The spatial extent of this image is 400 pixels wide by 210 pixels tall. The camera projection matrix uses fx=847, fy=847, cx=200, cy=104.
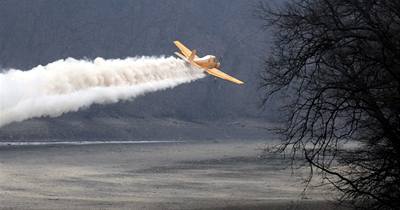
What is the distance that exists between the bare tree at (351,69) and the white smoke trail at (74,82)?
22.7m

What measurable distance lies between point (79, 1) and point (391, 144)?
111m

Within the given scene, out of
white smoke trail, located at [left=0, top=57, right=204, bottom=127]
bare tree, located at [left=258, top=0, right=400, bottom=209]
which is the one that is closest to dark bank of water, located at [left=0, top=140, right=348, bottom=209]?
white smoke trail, located at [left=0, top=57, right=204, bottom=127]

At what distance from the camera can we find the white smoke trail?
130ft

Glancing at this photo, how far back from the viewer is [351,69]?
1652 cm

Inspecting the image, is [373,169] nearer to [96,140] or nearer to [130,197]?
[130,197]

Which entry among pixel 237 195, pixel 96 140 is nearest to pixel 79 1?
pixel 96 140

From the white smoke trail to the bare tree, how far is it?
895 inches

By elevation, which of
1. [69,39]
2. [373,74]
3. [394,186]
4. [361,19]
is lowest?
[394,186]

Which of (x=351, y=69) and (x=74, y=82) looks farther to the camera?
(x=74, y=82)

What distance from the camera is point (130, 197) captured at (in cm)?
3453

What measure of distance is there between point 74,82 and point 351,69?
1139 inches

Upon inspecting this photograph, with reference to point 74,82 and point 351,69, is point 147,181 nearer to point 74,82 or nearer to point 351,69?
point 74,82

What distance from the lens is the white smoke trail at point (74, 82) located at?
39.7 metres

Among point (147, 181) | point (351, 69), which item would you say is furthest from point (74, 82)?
point (351, 69)
